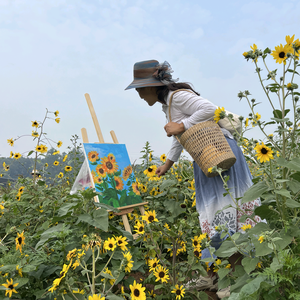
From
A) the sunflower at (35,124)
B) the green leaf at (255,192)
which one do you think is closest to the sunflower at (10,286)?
the green leaf at (255,192)

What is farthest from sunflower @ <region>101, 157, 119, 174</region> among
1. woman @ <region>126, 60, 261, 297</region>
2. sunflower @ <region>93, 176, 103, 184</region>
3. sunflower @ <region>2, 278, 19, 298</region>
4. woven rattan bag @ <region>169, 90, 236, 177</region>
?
sunflower @ <region>2, 278, 19, 298</region>

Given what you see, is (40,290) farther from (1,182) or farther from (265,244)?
(1,182)

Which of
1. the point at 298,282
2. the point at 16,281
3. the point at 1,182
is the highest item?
the point at 1,182

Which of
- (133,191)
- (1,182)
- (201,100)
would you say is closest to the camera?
(201,100)

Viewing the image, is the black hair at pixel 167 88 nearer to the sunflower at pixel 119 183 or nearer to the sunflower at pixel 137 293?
the sunflower at pixel 119 183

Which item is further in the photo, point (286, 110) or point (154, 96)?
point (154, 96)

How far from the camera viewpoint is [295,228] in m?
1.07

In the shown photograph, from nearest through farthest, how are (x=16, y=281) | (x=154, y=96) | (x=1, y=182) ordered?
(x=16, y=281), (x=154, y=96), (x=1, y=182)

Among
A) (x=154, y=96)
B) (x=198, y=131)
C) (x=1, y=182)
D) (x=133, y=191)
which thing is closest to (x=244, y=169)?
(x=198, y=131)

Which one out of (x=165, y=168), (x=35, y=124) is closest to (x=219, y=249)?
(x=165, y=168)

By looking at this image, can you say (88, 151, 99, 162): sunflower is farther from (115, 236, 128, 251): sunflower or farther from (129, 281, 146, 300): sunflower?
(129, 281, 146, 300): sunflower

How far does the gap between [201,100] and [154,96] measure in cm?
44

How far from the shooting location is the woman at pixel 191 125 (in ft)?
5.89

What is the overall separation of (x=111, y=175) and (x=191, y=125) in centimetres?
113
